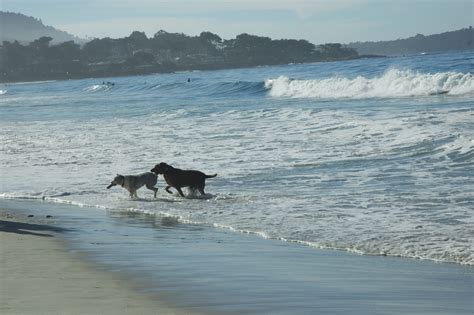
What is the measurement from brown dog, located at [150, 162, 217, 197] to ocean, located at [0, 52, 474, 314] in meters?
0.18

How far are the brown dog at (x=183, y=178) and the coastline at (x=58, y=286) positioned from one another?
369 cm

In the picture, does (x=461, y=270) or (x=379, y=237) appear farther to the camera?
(x=379, y=237)

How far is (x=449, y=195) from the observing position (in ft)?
34.1

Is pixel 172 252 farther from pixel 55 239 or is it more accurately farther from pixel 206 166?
pixel 206 166

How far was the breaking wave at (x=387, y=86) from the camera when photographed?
29.4 meters

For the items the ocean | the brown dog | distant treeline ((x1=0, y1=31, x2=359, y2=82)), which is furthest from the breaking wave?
distant treeline ((x1=0, y1=31, x2=359, y2=82))

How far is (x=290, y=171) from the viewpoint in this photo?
531 inches

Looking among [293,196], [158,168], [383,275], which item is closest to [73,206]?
[158,168]

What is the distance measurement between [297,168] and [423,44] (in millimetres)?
120434

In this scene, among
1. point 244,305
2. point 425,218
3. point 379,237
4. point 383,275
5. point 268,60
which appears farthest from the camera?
point 268,60

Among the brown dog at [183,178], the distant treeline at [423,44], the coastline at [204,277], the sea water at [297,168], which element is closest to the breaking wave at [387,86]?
the sea water at [297,168]

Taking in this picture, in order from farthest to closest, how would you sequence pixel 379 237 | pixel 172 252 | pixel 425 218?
pixel 425 218, pixel 379 237, pixel 172 252

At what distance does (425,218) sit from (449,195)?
1.36 meters

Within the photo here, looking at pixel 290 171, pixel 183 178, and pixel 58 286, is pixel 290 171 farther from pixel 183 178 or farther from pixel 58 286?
pixel 58 286
